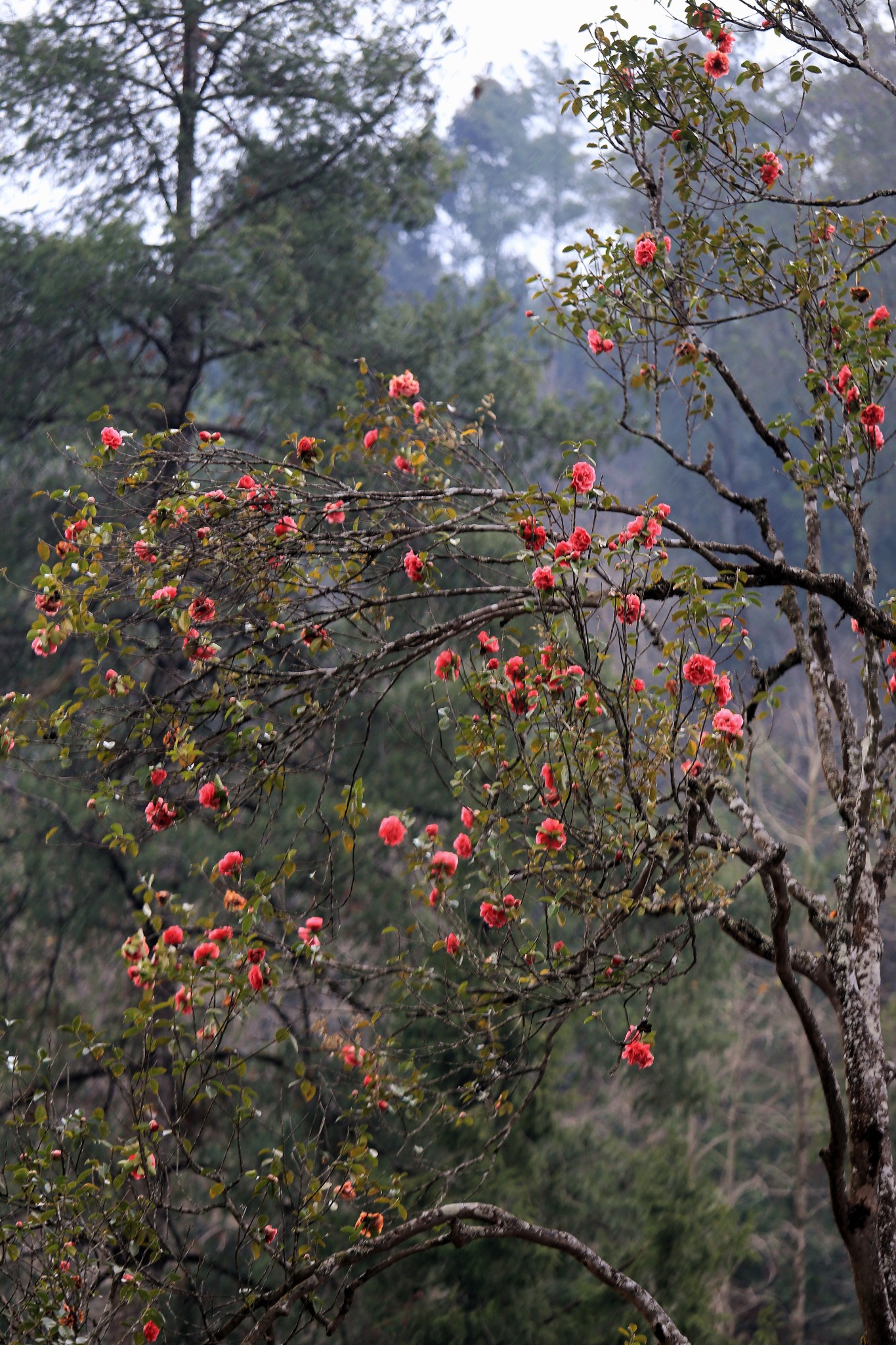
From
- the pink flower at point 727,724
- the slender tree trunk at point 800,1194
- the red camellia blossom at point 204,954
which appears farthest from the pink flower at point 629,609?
the slender tree trunk at point 800,1194

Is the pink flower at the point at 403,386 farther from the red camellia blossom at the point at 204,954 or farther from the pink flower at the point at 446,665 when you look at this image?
the red camellia blossom at the point at 204,954

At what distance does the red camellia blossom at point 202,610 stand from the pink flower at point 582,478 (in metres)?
0.92

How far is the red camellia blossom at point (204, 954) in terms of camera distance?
2.51 meters

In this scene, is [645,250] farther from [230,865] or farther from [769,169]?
[230,865]

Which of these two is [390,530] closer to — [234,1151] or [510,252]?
[234,1151]

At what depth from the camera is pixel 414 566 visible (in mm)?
2717

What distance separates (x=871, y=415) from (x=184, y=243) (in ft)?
18.0

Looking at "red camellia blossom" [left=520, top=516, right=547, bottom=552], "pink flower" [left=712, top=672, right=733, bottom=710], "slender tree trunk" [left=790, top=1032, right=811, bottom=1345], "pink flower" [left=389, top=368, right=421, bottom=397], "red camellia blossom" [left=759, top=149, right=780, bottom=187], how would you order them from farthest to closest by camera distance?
"slender tree trunk" [left=790, top=1032, right=811, bottom=1345] < "pink flower" [left=389, top=368, right=421, bottom=397] < "red camellia blossom" [left=759, top=149, right=780, bottom=187] < "red camellia blossom" [left=520, top=516, right=547, bottom=552] < "pink flower" [left=712, top=672, right=733, bottom=710]

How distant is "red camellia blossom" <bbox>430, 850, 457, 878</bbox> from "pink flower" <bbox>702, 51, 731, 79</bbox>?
2.37 meters

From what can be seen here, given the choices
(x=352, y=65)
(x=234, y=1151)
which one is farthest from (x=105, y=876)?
(x=352, y=65)

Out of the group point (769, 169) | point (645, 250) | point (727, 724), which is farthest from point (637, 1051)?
point (769, 169)

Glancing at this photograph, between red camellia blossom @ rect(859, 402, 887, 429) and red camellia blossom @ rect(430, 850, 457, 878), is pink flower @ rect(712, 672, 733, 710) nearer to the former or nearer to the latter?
red camellia blossom @ rect(430, 850, 457, 878)

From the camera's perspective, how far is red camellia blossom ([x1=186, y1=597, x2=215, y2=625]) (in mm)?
2695

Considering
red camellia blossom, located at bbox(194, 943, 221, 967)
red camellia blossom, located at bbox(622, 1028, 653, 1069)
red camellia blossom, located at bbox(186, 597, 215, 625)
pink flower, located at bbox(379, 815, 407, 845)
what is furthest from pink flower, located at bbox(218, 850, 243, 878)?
red camellia blossom, located at bbox(622, 1028, 653, 1069)
